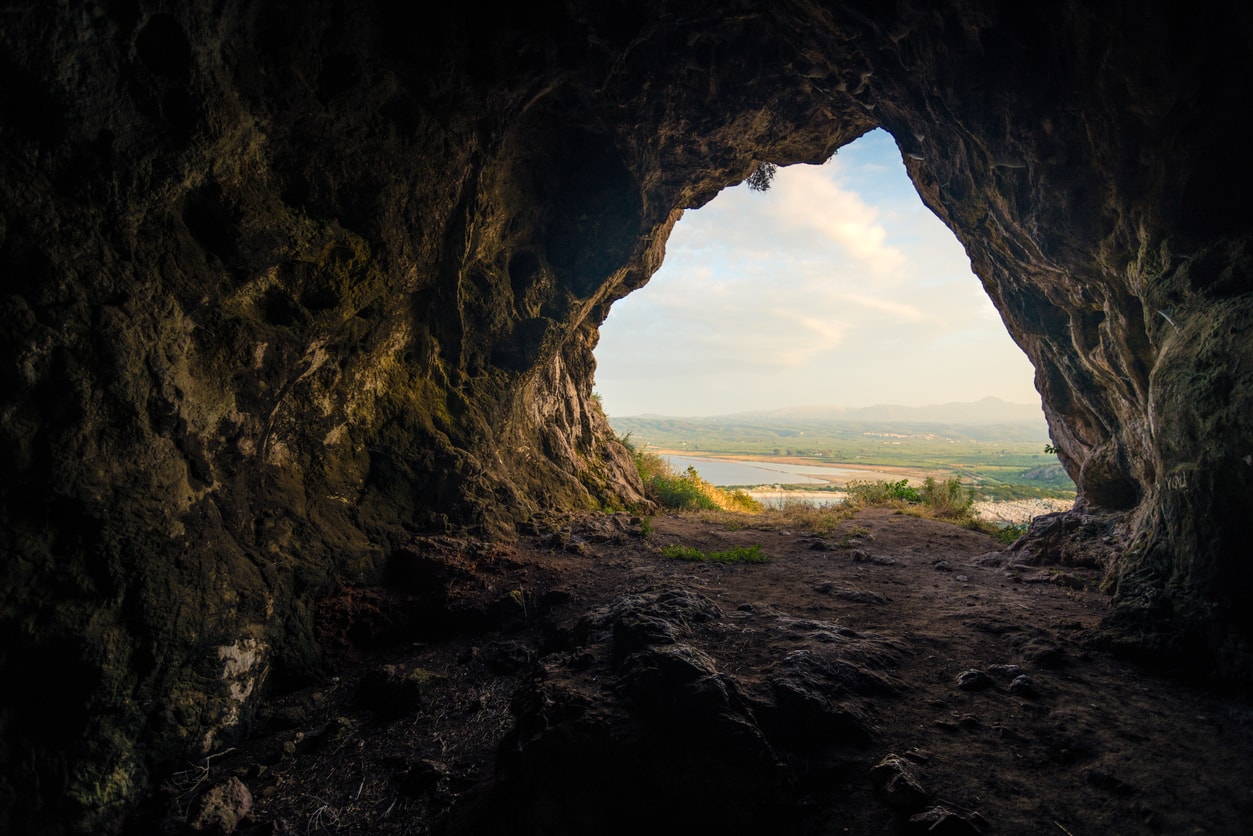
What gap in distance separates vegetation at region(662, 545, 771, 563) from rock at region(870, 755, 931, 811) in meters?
4.69

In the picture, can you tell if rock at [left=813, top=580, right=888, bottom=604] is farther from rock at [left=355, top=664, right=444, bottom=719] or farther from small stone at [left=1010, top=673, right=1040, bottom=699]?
rock at [left=355, top=664, right=444, bottom=719]

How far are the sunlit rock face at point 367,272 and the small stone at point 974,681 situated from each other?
1.38 meters

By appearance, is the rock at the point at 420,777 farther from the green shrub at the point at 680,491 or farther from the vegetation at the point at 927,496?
the vegetation at the point at 927,496

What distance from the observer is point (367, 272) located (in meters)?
5.54

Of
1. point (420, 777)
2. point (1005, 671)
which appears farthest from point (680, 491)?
point (420, 777)

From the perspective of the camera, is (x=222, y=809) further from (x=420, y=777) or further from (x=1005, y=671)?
(x=1005, y=671)

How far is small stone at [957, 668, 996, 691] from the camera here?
3.66 m

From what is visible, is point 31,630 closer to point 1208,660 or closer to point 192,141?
point 192,141

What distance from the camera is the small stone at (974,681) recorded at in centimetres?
366

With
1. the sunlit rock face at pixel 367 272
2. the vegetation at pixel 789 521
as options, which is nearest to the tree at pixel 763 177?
the sunlit rock face at pixel 367 272

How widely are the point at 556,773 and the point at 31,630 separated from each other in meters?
3.14

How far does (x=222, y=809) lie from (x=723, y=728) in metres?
2.95

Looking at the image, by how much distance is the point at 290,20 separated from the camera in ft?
A: 13.7

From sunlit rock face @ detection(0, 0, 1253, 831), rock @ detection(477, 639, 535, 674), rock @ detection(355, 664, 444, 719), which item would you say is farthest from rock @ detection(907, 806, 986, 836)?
rock @ detection(355, 664, 444, 719)
